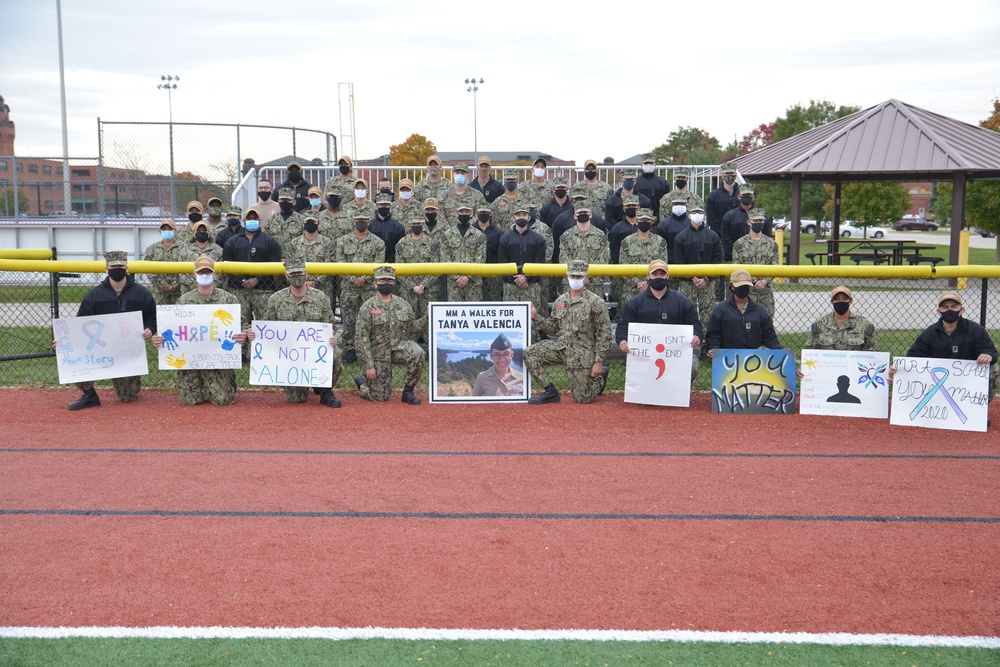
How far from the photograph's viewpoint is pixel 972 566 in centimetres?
568

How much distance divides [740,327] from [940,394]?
6.79ft

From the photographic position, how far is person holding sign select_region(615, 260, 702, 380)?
9945 millimetres

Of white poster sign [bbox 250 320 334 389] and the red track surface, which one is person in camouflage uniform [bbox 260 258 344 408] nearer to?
white poster sign [bbox 250 320 334 389]

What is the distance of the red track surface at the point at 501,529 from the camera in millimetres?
5074

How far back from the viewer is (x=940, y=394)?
918 cm

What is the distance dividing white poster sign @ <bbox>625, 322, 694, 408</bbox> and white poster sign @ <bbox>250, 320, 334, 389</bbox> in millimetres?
3315

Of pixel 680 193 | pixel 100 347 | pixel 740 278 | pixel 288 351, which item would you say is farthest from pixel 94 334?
pixel 680 193

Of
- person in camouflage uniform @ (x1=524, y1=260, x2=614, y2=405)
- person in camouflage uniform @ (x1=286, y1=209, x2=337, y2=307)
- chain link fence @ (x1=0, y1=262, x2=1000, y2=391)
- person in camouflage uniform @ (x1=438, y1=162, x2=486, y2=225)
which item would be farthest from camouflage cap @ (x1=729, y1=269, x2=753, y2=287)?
person in camouflage uniform @ (x1=438, y1=162, x2=486, y2=225)

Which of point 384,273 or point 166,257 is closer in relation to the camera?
point 384,273

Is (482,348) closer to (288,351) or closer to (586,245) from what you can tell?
(288,351)

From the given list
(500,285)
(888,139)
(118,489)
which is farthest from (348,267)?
(888,139)

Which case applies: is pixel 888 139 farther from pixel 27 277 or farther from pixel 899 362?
pixel 27 277

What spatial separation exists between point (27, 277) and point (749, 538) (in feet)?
67.5

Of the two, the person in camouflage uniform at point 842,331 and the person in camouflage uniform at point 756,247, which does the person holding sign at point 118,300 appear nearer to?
the person in camouflage uniform at point 842,331
